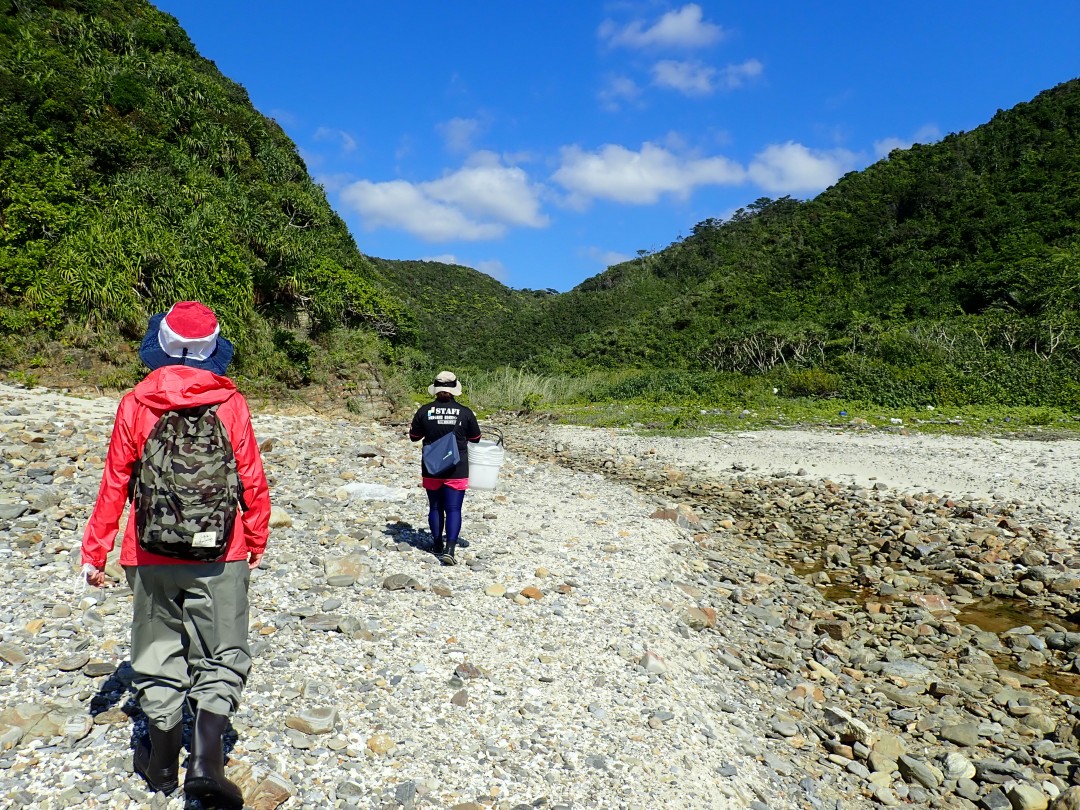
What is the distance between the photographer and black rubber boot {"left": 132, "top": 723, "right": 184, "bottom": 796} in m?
2.47

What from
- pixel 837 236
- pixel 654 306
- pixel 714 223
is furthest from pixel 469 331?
pixel 837 236

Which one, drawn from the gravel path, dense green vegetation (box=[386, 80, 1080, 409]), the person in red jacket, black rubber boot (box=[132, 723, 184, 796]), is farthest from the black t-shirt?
dense green vegetation (box=[386, 80, 1080, 409])

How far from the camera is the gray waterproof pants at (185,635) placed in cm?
238

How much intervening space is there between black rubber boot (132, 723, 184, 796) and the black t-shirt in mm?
3067

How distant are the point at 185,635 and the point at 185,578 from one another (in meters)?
0.29

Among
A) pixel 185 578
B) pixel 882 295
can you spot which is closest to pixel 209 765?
pixel 185 578

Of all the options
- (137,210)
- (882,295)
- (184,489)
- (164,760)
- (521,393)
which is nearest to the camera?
(184,489)

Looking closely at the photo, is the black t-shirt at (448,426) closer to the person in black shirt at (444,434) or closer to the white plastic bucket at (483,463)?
the person in black shirt at (444,434)

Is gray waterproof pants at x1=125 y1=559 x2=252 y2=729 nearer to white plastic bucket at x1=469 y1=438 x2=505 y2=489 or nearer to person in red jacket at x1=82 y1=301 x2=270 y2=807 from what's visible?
person in red jacket at x1=82 y1=301 x2=270 y2=807

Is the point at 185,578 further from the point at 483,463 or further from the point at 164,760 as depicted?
the point at 483,463

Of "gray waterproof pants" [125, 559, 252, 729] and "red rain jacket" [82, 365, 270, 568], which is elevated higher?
"red rain jacket" [82, 365, 270, 568]

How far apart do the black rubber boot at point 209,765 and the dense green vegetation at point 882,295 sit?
20640mm

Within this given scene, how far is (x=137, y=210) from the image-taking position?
1255 centimetres

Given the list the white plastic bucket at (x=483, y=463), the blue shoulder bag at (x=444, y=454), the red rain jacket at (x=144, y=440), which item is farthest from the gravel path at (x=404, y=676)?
the red rain jacket at (x=144, y=440)
